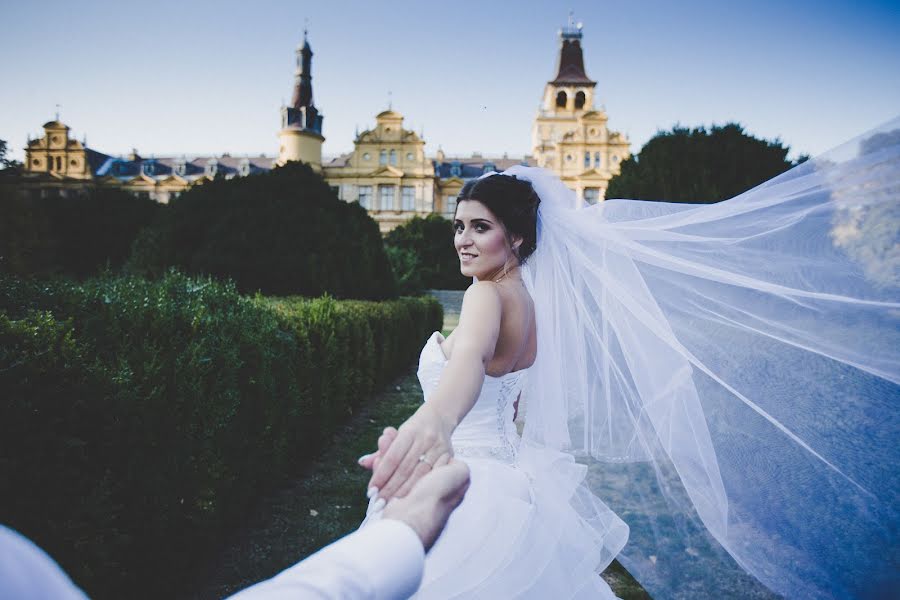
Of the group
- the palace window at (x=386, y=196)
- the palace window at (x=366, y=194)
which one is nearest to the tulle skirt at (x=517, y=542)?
the palace window at (x=386, y=196)

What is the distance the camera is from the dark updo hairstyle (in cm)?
207

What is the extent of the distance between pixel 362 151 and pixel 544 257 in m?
46.7

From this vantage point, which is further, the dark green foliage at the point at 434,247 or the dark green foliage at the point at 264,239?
the dark green foliage at the point at 434,247

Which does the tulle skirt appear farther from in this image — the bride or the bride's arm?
the bride's arm

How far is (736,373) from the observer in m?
1.96

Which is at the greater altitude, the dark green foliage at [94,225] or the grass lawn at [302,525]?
the dark green foliage at [94,225]

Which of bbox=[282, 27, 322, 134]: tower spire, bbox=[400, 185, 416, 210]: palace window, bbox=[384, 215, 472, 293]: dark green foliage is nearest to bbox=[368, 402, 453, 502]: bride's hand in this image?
bbox=[384, 215, 472, 293]: dark green foliage

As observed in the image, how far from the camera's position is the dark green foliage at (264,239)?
7.38 m

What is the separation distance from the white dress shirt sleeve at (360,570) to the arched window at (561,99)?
189ft

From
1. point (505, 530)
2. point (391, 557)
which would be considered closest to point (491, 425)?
point (505, 530)

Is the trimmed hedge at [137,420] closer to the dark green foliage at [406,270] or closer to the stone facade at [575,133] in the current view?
the dark green foliage at [406,270]

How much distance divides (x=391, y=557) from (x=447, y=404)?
52 centimetres

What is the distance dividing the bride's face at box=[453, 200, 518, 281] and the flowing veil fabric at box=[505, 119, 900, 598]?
45 cm

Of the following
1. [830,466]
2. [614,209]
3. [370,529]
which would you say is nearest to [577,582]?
[830,466]
